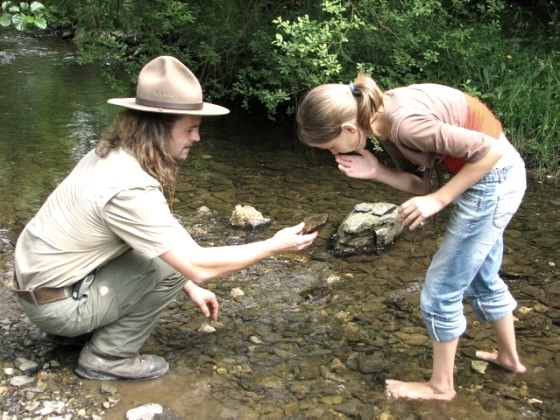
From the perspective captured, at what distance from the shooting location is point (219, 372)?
2.94m

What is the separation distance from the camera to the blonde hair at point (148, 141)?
8.41 ft

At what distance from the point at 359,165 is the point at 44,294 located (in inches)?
52.9

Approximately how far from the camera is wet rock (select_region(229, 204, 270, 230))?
4.43 meters

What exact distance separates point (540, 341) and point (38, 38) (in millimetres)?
11445

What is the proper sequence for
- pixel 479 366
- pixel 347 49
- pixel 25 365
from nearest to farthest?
pixel 25 365 → pixel 479 366 → pixel 347 49

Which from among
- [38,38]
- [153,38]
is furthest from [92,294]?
[38,38]

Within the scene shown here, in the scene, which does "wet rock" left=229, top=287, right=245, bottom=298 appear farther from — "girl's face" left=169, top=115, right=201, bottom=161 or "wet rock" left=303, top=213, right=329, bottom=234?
"girl's face" left=169, top=115, right=201, bottom=161

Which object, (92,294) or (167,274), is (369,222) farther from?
(92,294)

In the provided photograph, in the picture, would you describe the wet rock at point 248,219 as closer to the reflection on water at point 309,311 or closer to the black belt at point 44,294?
the reflection on water at point 309,311

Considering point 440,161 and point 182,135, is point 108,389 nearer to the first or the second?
point 182,135

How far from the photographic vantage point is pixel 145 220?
244 cm

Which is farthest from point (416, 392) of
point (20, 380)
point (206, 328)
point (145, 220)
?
point (20, 380)

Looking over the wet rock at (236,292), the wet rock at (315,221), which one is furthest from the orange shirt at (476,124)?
the wet rock at (315,221)

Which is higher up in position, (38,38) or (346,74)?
(346,74)
